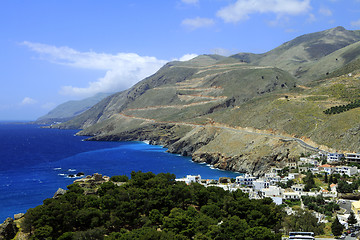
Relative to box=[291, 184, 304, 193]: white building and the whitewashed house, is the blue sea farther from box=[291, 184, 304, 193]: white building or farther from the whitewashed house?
box=[291, 184, 304, 193]: white building

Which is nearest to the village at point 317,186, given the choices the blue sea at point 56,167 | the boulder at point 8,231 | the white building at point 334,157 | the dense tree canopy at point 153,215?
the white building at point 334,157

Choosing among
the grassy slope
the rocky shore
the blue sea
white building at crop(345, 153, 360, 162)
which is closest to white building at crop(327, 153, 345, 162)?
white building at crop(345, 153, 360, 162)

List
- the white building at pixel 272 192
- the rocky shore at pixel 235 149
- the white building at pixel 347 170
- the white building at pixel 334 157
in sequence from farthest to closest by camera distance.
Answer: the rocky shore at pixel 235 149
the white building at pixel 334 157
the white building at pixel 347 170
the white building at pixel 272 192

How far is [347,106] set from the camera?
345ft

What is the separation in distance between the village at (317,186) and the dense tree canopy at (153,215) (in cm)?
1019

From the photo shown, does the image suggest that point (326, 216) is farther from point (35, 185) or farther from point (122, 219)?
point (35, 185)

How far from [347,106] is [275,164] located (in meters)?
30.6

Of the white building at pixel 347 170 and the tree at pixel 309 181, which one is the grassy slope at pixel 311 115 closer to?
the white building at pixel 347 170

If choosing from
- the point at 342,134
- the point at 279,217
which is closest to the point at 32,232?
the point at 279,217

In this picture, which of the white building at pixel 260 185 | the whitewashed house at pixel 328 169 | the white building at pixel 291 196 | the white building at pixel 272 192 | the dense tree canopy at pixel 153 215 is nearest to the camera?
the dense tree canopy at pixel 153 215

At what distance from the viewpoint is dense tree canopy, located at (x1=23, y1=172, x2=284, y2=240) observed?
40.0 metres

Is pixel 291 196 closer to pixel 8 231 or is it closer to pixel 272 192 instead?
pixel 272 192

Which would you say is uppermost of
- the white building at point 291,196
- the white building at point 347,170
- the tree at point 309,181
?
the white building at point 347,170

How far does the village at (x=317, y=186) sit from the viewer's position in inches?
2185
